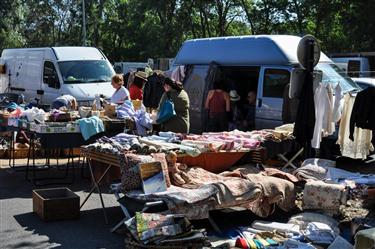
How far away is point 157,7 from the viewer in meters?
39.1

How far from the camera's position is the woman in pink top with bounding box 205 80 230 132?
472 inches

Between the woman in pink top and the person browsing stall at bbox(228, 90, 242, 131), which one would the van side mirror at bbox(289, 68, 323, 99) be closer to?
the woman in pink top

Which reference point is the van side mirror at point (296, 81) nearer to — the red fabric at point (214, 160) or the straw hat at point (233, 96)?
the red fabric at point (214, 160)

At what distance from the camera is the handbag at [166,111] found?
880cm

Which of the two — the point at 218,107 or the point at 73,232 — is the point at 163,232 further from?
the point at 218,107

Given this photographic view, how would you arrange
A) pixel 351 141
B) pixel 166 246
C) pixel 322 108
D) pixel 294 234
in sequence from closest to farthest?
pixel 166 246
pixel 294 234
pixel 322 108
pixel 351 141

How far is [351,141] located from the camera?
30.3 feet

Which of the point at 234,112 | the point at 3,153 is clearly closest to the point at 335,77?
the point at 234,112

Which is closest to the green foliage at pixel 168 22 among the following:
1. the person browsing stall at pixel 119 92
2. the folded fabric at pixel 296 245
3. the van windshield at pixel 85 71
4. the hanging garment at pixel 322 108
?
the van windshield at pixel 85 71

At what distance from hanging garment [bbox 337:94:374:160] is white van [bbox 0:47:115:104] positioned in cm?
665

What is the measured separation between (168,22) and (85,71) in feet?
83.6

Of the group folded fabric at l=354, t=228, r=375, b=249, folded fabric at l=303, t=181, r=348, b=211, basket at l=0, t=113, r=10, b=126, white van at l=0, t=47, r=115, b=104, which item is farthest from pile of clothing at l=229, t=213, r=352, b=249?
white van at l=0, t=47, r=115, b=104

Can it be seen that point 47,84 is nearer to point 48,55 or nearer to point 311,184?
point 48,55

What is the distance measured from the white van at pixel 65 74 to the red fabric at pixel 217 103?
336 centimetres
